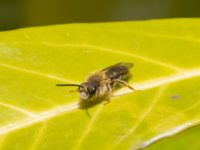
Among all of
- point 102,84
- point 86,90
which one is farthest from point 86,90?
point 102,84

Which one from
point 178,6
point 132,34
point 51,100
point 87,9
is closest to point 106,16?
point 87,9

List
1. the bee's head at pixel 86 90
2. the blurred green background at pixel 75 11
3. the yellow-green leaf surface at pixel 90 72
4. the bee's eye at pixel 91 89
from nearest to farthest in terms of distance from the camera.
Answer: the yellow-green leaf surface at pixel 90 72 → the bee's head at pixel 86 90 → the bee's eye at pixel 91 89 → the blurred green background at pixel 75 11

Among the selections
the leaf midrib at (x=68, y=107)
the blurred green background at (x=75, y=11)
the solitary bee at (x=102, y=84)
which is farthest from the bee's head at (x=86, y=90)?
the blurred green background at (x=75, y=11)

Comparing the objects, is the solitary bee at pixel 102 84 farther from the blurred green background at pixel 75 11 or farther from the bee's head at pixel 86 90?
the blurred green background at pixel 75 11

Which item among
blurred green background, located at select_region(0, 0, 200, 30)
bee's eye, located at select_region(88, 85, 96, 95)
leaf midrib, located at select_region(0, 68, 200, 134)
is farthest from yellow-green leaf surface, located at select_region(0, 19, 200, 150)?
blurred green background, located at select_region(0, 0, 200, 30)

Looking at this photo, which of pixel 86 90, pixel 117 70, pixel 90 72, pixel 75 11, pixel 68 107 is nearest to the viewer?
pixel 68 107

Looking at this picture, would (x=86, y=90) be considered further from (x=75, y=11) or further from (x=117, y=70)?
(x=75, y=11)

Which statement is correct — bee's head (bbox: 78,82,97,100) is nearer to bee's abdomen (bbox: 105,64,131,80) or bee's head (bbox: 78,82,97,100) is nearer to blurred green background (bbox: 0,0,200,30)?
bee's abdomen (bbox: 105,64,131,80)
